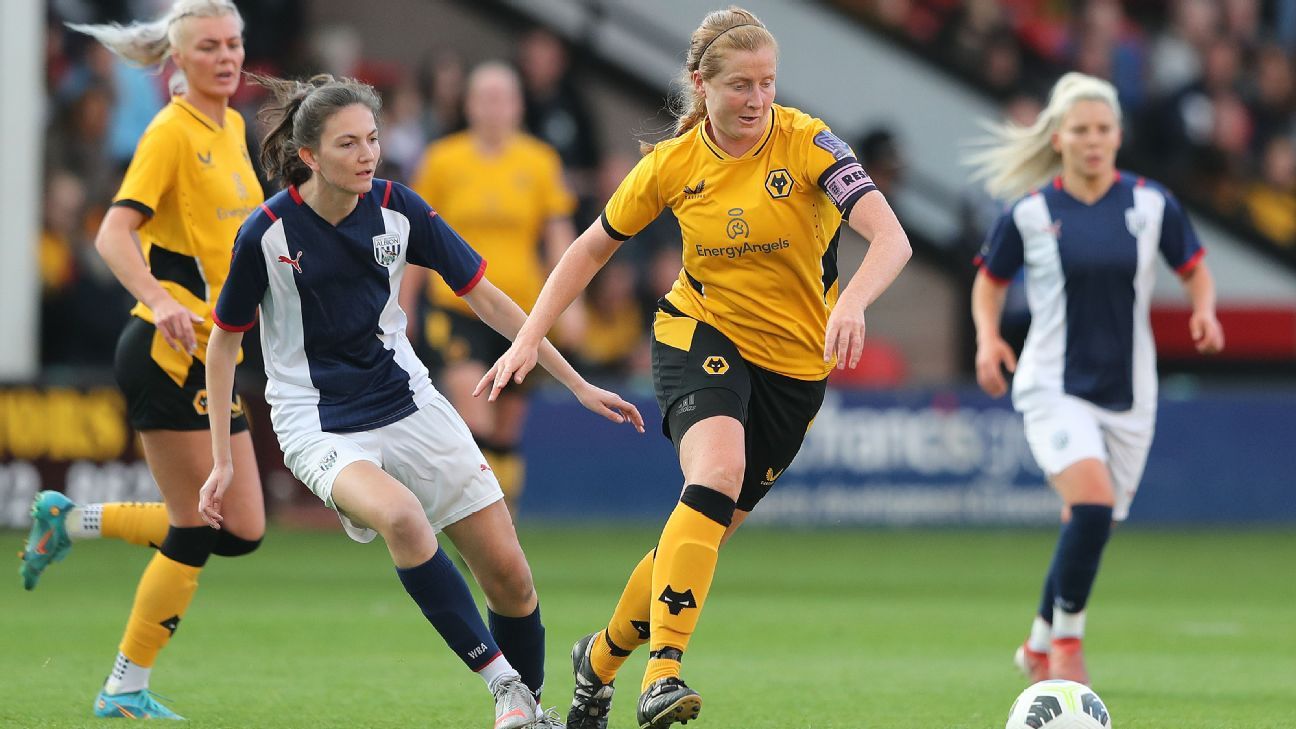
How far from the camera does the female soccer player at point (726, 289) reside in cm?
556

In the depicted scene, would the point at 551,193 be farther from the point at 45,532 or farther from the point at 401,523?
the point at 401,523

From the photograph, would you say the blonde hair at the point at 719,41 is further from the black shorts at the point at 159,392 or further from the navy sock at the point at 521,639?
the black shorts at the point at 159,392

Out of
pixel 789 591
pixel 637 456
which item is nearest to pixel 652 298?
pixel 637 456

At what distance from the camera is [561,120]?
15.4m

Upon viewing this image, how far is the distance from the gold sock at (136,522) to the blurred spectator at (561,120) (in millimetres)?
8689

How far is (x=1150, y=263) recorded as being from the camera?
302 inches

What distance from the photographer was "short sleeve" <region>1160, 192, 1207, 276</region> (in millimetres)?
7672

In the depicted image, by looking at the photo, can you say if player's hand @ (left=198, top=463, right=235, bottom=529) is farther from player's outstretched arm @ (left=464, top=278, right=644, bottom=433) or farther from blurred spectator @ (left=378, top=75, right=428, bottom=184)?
blurred spectator @ (left=378, top=75, right=428, bottom=184)

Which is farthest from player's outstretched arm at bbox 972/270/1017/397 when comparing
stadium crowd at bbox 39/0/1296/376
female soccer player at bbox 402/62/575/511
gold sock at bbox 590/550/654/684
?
stadium crowd at bbox 39/0/1296/376

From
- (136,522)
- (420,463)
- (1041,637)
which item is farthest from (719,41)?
(1041,637)

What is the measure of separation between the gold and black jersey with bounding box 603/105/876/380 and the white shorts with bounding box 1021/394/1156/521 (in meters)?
1.84

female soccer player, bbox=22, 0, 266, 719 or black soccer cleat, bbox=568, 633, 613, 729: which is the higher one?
female soccer player, bbox=22, 0, 266, 719

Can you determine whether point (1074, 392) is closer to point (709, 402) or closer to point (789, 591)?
point (709, 402)

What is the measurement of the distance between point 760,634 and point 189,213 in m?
3.64
